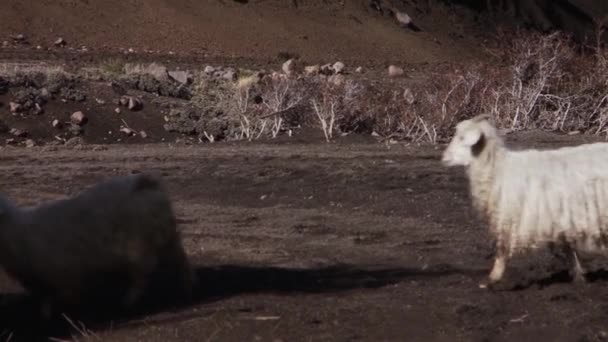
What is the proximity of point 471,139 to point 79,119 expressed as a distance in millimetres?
16840

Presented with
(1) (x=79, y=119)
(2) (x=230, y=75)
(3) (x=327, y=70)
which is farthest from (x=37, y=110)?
(3) (x=327, y=70)

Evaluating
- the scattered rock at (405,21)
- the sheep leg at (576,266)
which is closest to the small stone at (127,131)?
the sheep leg at (576,266)

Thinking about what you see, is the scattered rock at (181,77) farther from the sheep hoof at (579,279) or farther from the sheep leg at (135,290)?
the sheep hoof at (579,279)

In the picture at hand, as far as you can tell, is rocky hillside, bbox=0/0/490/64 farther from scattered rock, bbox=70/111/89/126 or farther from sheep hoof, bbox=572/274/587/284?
sheep hoof, bbox=572/274/587/284

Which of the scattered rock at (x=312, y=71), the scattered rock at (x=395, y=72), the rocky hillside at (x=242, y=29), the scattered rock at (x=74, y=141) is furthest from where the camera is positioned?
the rocky hillside at (x=242, y=29)

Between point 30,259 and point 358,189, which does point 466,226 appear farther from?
point 30,259

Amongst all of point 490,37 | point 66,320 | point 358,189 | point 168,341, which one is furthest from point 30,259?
point 490,37

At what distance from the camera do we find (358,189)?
1748 cm

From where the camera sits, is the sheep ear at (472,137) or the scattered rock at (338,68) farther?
the scattered rock at (338,68)

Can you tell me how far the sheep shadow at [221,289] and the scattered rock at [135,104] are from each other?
16246 mm

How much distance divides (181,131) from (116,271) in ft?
54.6

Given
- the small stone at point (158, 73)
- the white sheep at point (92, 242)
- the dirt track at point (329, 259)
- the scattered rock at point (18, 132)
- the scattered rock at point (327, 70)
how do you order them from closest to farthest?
the dirt track at point (329, 259)
the white sheep at point (92, 242)
the scattered rock at point (18, 132)
the small stone at point (158, 73)
the scattered rock at point (327, 70)

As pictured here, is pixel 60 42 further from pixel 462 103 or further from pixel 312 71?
pixel 462 103

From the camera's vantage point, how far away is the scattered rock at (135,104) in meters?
28.6
